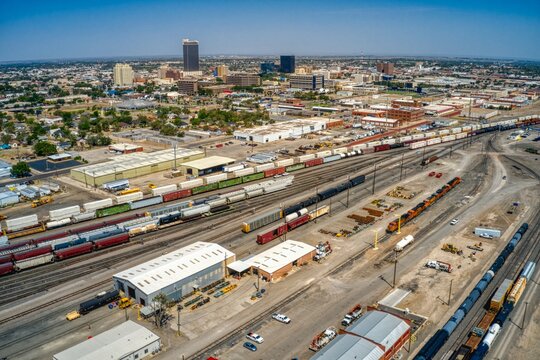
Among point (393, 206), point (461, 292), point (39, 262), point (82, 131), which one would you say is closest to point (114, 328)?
point (39, 262)

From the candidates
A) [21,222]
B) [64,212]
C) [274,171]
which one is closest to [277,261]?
[64,212]

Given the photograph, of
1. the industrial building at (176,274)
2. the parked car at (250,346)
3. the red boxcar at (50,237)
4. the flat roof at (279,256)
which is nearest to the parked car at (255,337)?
the parked car at (250,346)

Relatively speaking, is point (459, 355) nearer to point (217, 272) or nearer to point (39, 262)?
point (217, 272)

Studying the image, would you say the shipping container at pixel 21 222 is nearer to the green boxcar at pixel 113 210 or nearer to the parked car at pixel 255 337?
the green boxcar at pixel 113 210

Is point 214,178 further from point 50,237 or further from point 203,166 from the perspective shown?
point 50,237

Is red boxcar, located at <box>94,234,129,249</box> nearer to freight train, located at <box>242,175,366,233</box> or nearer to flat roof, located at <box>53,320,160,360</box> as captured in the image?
freight train, located at <box>242,175,366,233</box>
